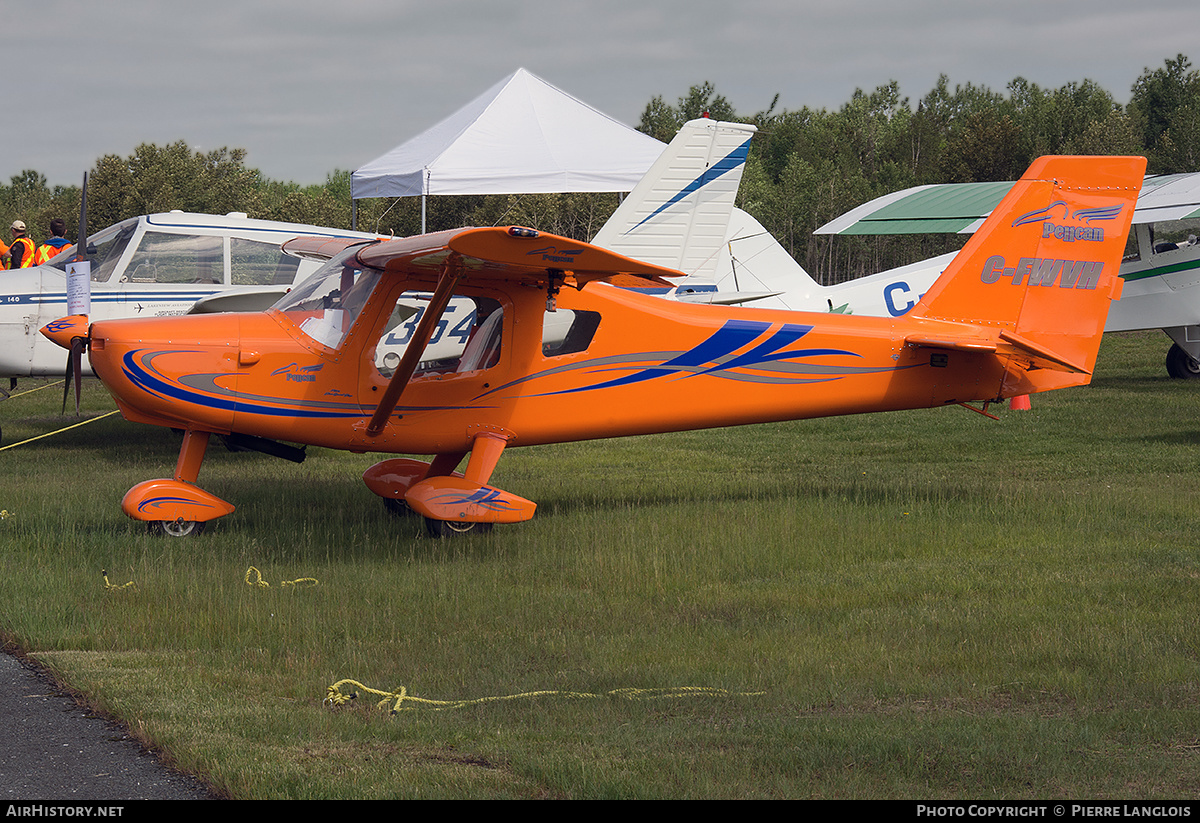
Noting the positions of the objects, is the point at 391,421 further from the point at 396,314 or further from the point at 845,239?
the point at 845,239

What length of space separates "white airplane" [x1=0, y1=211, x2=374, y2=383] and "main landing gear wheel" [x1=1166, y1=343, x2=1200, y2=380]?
47.7 feet

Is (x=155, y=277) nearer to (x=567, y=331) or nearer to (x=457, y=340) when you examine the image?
(x=457, y=340)

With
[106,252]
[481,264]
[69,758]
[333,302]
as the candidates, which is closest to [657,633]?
[69,758]

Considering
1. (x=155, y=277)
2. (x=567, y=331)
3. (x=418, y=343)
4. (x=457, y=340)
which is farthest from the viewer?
(x=155, y=277)

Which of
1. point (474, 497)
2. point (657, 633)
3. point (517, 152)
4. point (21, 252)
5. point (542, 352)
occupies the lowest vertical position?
point (657, 633)

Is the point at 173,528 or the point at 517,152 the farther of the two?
the point at 517,152

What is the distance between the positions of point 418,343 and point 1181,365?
54.4 ft

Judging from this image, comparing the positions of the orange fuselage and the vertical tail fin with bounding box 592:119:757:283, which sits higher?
the vertical tail fin with bounding box 592:119:757:283

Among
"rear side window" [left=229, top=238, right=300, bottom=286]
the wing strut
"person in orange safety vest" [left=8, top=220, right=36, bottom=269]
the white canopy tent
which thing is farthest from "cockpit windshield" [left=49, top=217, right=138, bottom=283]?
the wing strut

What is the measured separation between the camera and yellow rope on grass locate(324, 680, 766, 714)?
486cm

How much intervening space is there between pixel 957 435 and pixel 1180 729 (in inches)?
389

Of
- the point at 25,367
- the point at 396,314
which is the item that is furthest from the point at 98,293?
the point at 396,314

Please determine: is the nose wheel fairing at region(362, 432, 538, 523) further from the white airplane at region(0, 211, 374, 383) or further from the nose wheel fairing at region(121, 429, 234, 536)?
the white airplane at region(0, 211, 374, 383)

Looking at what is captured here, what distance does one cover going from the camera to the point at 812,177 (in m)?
54.2
